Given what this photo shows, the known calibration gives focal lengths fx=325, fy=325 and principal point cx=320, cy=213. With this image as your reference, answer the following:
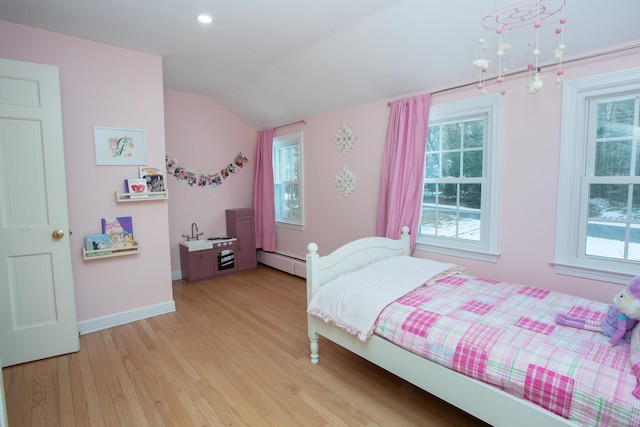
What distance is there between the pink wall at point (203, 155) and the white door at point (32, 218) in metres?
1.97

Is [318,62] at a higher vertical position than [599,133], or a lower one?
higher

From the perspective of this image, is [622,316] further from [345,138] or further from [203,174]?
[203,174]

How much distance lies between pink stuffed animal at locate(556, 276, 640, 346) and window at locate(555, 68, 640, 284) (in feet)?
2.74

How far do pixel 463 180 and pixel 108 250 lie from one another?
126 inches

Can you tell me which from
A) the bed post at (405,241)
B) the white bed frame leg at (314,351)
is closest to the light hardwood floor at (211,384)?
the white bed frame leg at (314,351)

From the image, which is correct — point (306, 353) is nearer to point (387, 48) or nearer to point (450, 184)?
point (450, 184)

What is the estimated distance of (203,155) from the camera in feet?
15.2

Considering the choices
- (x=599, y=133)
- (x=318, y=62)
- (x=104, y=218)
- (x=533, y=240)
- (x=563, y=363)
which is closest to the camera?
(x=563, y=363)

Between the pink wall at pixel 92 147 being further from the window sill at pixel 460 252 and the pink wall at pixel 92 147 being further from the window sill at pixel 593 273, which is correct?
the window sill at pixel 593 273

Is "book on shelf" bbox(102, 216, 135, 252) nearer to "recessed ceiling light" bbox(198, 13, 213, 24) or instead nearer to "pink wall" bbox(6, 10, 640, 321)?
"pink wall" bbox(6, 10, 640, 321)

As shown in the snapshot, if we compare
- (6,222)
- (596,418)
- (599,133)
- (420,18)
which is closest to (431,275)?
(596,418)

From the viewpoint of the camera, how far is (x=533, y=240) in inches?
95.6

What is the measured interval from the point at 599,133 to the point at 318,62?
2345mm

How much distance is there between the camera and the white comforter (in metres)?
1.91
